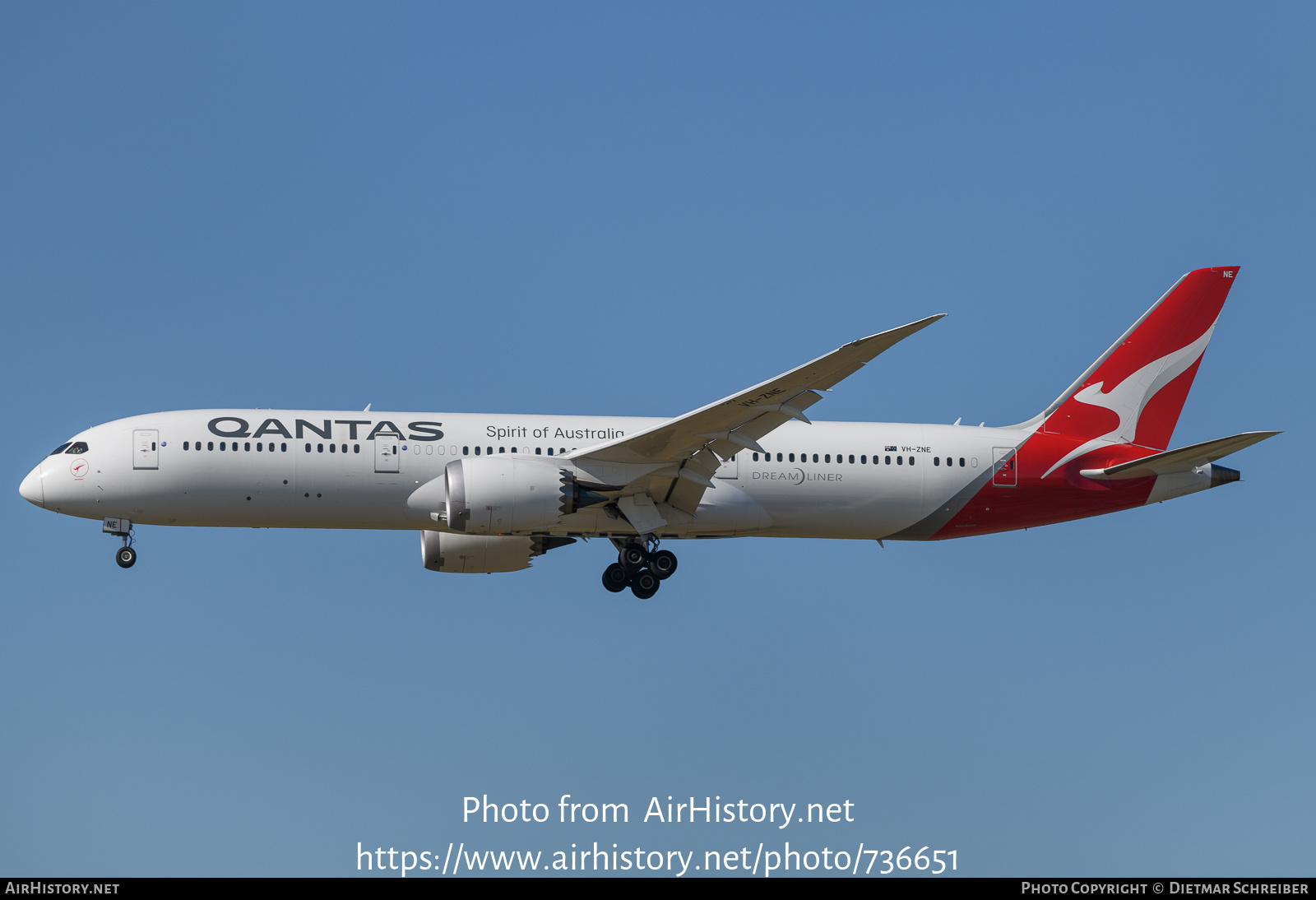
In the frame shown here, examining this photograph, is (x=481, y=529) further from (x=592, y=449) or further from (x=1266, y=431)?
(x=1266, y=431)

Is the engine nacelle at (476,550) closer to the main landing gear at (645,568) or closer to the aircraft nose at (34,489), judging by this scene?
the main landing gear at (645,568)

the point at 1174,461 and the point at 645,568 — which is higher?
the point at 1174,461

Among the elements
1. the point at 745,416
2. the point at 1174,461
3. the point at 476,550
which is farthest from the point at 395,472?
the point at 1174,461

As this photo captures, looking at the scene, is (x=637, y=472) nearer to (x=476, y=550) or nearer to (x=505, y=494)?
(x=505, y=494)

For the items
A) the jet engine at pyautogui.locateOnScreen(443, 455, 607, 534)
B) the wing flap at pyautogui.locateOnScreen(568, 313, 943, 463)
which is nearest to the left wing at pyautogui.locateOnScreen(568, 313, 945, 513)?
the wing flap at pyautogui.locateOnScreen(568, 313, 943, 463)

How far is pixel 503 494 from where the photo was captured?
98.9ft

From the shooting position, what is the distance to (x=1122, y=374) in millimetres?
36562

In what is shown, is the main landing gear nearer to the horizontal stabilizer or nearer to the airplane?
the airplane

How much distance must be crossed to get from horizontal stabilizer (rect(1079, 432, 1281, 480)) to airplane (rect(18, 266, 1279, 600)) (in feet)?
0.22

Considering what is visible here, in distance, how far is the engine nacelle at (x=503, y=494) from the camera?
30.0 meters

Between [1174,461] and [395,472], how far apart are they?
718 inches

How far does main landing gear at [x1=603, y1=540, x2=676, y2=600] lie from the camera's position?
33000 mm
